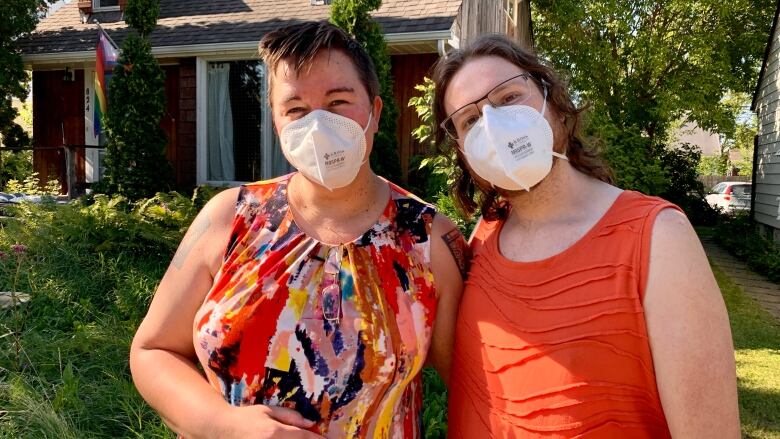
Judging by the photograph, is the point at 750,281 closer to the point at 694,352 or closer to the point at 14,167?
the point at 694,352

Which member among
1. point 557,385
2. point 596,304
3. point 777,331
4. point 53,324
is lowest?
point 777,331

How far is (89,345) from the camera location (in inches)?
162

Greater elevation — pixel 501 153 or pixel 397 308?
pixel 501 153

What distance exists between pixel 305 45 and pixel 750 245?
12732 mm

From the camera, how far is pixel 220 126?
1075 centimetres

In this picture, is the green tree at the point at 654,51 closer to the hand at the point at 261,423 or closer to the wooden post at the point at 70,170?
the wooden post at the point at 70,170

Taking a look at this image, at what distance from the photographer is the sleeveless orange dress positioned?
1.38m

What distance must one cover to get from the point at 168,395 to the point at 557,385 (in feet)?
3.39

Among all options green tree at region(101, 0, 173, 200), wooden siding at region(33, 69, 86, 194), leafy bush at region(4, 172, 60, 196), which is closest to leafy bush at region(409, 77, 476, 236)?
green tree at region(101, 0, 173, 200)

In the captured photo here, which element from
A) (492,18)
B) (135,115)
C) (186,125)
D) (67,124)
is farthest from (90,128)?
(492,18)

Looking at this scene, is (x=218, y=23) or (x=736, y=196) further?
(x=736, y=196)

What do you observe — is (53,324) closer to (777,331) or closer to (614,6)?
(777,331)

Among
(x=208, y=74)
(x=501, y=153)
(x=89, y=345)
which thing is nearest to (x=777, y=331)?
(x=501, y=153)

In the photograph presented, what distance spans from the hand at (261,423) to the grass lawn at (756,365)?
12.8 feet
